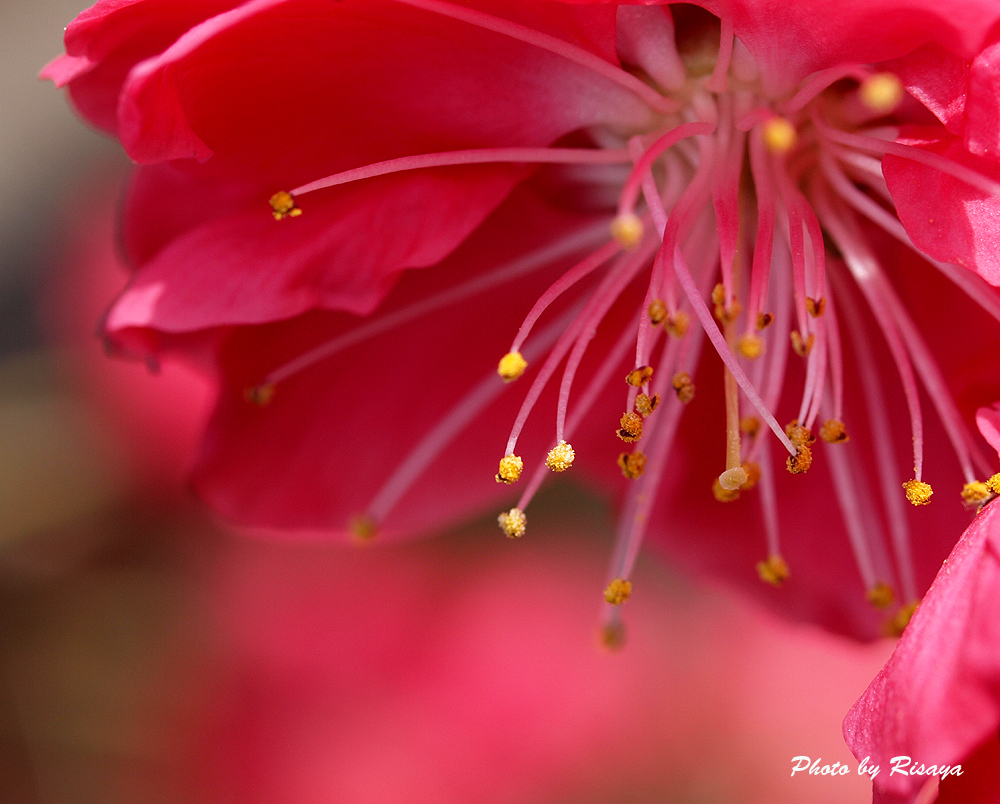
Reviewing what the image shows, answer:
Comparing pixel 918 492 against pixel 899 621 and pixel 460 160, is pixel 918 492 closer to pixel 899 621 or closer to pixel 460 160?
pixel 899 621

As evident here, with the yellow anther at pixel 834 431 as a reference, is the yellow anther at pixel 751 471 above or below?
below

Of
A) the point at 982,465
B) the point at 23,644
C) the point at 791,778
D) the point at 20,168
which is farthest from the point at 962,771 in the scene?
the point at 20,168

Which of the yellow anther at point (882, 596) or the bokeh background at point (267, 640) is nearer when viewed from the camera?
the yellow anther at point (882, 596)

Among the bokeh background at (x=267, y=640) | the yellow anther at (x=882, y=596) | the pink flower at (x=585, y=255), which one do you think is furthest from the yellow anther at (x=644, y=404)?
the bokeh background at (x=267, y=640)

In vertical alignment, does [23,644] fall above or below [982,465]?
below

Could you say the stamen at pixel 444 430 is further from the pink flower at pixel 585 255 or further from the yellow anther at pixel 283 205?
the yellow anther at pixel 283 205

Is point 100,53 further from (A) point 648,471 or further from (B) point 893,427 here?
(B) point 893,427

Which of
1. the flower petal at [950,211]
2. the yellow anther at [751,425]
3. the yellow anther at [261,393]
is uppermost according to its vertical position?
the flower petal at [950,211]

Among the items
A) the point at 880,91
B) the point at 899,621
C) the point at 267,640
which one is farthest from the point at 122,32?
the point at 267,640
